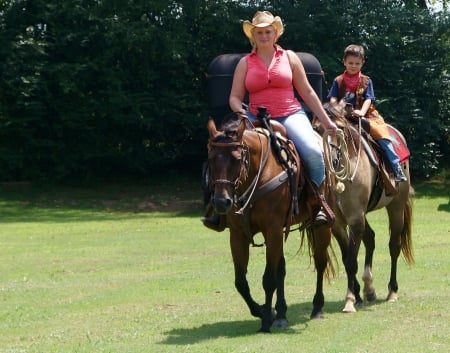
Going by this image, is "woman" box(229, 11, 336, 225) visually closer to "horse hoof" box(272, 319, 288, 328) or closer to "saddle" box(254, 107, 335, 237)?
"saddle" box(254, 107, 335, 237)

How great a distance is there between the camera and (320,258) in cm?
1056

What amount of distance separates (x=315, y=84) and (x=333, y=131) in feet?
18.6

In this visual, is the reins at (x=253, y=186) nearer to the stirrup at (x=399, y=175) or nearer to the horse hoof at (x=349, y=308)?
the horse hoof at (x=349, y=308)

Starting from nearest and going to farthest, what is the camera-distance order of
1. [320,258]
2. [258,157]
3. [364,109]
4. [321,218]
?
[258,157]
[321,218]
[320,258]
[364,109]

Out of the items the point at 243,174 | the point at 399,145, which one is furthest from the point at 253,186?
the point at 399,145

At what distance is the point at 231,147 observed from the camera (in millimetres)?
8570

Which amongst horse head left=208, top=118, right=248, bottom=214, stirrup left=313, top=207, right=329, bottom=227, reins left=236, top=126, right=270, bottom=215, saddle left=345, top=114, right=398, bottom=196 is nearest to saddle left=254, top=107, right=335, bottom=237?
stirrup left=313, top=207, right=329, bottom=227

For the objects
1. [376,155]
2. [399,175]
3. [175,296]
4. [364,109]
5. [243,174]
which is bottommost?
[175,296]

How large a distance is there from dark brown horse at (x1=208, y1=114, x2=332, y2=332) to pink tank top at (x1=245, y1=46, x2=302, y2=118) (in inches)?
18.6

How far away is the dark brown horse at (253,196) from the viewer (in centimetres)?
855

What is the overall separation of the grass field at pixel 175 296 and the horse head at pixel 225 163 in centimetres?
125

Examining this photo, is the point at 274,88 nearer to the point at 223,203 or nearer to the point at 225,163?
the point at 225,163

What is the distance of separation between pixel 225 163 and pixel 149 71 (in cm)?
2403

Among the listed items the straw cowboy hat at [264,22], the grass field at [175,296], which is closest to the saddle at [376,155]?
the grass field at [175,296]
